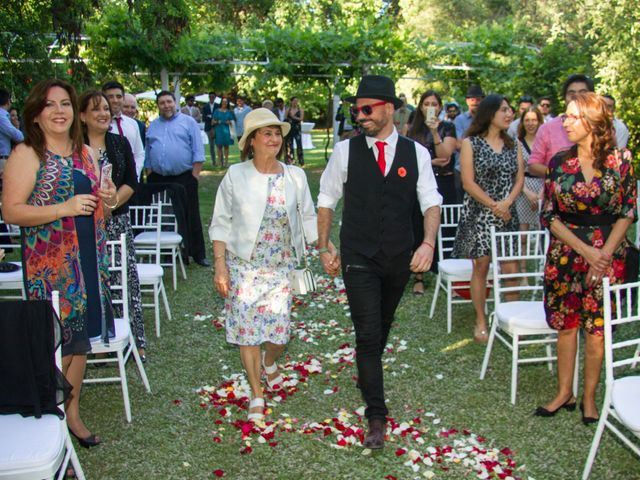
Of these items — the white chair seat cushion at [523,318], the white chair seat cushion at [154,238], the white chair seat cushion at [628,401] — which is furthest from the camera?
the white chair seat cushion at [154,238]

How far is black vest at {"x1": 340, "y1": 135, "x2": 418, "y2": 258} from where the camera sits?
3.90 meters

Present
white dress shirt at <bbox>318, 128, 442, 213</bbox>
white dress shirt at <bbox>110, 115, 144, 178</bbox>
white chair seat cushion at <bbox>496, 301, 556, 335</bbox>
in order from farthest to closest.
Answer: white dress shirt at <bbox>110, 115, 144, 178</bbox>, white chair seat cushion at <bbox>496, 301, 556, 335</bbox>, white dress shirt at <bbox>318, 128, 442, 213</bbox>

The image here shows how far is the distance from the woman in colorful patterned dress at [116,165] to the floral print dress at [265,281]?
109 cm

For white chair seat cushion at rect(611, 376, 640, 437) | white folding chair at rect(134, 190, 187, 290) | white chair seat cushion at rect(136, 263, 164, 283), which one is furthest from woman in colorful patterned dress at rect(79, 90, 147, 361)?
white chair seat cushion at rect(611, 376, 640, 437)

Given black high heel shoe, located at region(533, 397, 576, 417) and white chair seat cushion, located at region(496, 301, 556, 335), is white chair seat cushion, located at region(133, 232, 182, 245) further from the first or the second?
black high heel shoe, located at region(533, 397, 576, 417)

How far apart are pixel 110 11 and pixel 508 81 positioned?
9367mm

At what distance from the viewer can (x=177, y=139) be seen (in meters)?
7.92

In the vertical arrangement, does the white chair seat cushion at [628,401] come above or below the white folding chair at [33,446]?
below

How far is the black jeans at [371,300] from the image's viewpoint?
13.0ft

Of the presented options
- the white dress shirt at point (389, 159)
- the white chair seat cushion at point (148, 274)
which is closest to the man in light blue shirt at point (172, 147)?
the white chair seat cushion at point (148, 274)

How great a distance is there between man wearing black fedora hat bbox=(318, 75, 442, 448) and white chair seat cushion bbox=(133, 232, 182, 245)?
340 cm

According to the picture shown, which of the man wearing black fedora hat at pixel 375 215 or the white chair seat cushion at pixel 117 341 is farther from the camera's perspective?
the white chair seat cushion at pixel 117 341

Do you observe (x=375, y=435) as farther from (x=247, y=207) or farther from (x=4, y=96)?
(x=4, y=96)

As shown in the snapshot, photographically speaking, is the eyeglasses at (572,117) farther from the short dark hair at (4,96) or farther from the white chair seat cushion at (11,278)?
the short dark hair at (4,96)
